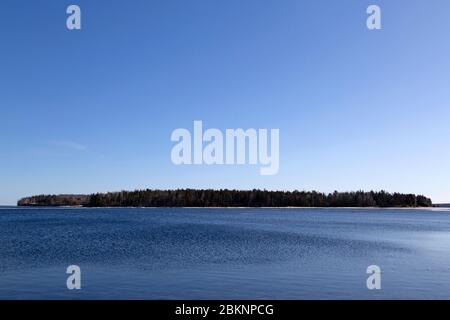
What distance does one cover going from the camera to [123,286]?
26328mm

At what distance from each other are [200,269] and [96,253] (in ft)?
50.4
